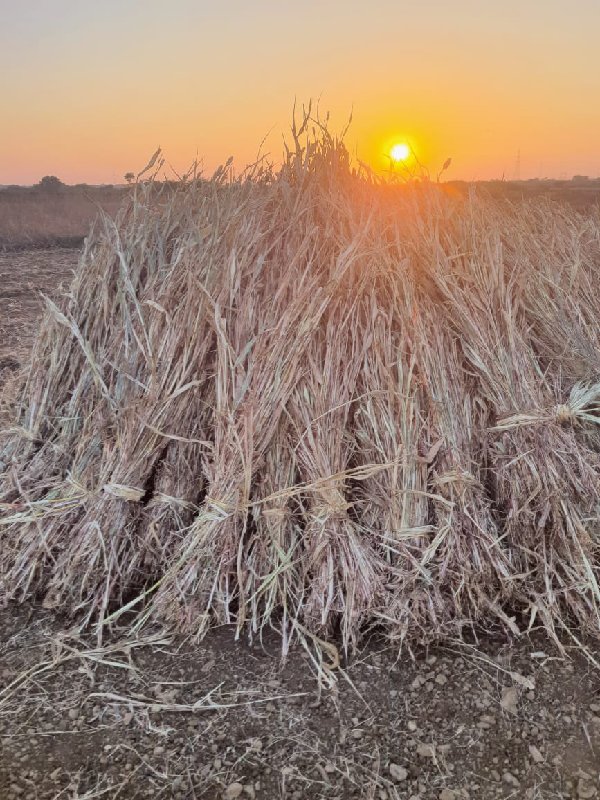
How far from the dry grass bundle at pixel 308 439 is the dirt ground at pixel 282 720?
0.43 ft

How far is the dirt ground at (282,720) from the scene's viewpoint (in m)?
1.78

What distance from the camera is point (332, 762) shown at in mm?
1824

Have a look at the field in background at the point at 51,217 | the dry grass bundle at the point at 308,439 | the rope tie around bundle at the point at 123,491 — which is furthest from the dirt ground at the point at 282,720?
the field in background at the point at 51,217

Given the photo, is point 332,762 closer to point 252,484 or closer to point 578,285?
point 252,484

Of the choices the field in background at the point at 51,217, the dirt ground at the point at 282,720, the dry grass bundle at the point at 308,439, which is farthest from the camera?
the field in background at the point at 51,217

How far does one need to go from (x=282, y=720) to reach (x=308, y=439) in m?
0.94

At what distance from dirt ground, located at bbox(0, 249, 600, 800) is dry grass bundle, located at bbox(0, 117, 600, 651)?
13cm

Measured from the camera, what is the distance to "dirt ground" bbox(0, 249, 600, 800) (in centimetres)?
178

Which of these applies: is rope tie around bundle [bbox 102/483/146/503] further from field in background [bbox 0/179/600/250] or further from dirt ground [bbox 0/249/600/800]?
field in background [bbox 0/179/600/250]

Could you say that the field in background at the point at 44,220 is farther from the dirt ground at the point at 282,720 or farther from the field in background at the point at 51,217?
the dirt ground at the point at 282,720

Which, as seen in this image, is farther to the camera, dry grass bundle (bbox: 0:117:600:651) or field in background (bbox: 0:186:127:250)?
field in background (bbox: 0:186:127:250)

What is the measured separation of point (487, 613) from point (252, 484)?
39.2 inches

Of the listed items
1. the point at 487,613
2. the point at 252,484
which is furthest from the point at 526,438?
the point at 252,484

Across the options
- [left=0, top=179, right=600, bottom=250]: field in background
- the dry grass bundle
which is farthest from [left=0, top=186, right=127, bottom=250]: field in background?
the dry grass bundle
